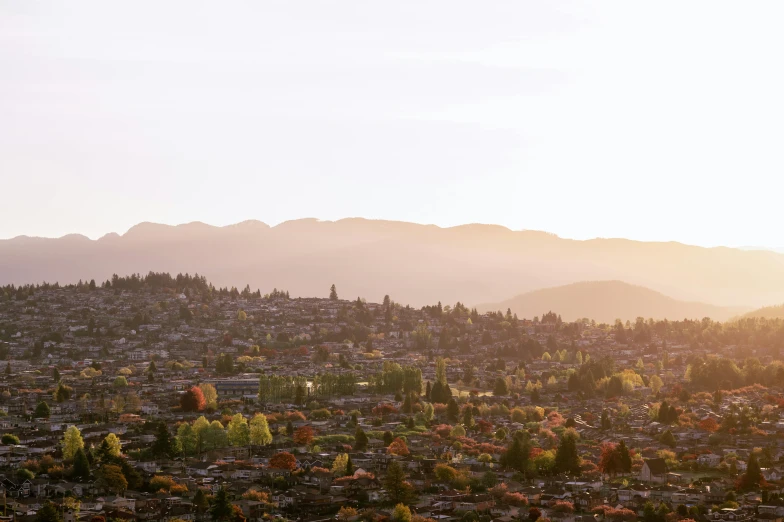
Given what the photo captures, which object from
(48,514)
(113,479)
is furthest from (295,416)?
(48,514)

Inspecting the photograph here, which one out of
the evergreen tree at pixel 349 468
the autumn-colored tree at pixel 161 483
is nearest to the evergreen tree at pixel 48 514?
the autumn-colored tree at pixel 161 483

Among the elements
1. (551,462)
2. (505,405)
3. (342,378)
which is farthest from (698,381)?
(551,462)

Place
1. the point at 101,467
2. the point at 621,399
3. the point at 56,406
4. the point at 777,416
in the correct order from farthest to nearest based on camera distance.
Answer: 1. the point at 621,399
2. the point at 56,406
3. the point at 777,416
4. the point at 101,467

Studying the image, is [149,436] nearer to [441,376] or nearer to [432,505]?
[432,505]

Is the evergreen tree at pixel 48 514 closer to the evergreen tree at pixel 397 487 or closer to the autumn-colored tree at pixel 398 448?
the evergreen tree at pixel 397 487

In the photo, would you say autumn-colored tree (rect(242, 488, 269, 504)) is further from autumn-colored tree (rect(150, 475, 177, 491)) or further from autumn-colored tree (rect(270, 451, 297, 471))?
autumn-colored tree (rect(270, 451, 297, 471))

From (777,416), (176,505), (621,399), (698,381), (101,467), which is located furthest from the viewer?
(698,381)
